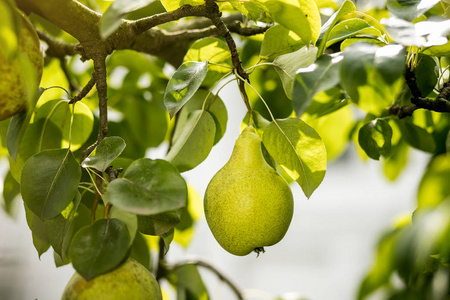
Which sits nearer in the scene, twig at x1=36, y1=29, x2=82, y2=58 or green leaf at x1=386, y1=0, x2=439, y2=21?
green leaf at x1=386, y1=0, x2=439, y2=21

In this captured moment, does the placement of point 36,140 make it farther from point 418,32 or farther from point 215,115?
point 418,32

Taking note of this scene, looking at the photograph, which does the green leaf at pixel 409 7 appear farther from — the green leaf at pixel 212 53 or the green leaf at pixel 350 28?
the green leaf at pixel 212 53

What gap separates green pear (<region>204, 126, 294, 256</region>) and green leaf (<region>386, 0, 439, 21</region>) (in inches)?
8.5

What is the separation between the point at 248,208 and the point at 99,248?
0.53 ft

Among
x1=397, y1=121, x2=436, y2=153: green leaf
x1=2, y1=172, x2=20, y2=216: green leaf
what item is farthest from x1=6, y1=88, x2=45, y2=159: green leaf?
x1=397, y1=121, x2=436, y2=153: green leaf

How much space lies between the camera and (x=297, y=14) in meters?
0.46

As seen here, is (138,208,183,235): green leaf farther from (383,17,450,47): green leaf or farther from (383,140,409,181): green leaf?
(383,140,409,181): green leaf

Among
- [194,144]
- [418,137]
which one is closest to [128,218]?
[194,144]

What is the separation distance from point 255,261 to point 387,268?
2588 mm

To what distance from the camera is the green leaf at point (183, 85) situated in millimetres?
489

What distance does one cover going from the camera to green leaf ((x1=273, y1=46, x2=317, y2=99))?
494 millimetres

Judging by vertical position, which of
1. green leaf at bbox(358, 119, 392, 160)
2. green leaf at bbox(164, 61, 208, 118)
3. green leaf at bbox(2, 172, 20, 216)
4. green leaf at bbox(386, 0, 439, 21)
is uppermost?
green leaf at bbox(386, 0, 439, 21)

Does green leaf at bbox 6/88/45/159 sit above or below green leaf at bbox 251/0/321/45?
below

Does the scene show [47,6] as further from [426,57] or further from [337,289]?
[337,289]
